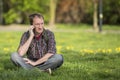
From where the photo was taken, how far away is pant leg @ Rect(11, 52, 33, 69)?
30.2 ft

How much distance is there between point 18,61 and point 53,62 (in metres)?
0.78

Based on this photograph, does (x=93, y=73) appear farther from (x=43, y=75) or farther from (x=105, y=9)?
(x=105, y=9)

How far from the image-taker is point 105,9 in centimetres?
4494

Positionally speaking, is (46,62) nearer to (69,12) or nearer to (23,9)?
(23,9)

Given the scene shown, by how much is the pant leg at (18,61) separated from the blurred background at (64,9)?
3154 cm

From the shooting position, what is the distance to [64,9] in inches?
1927

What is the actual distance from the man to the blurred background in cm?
3131

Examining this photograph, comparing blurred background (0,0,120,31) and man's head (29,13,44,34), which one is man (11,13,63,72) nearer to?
man's head (29,13,44,34)

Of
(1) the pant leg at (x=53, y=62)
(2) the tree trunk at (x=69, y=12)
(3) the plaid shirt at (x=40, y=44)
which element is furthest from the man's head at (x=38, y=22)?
(2) the tree trunk at (x=69, y=12)

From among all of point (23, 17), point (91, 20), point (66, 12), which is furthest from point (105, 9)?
point (23, 17)

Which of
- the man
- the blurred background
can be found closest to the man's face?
the man

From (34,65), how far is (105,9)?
3617 cm

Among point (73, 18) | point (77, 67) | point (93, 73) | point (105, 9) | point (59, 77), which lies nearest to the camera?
point (59, 77)

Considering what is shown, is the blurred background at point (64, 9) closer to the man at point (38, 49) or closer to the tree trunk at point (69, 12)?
the tree trunk at point (69, 12)
